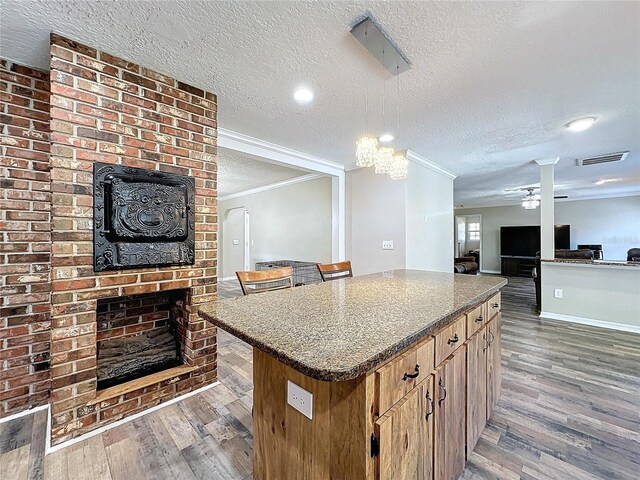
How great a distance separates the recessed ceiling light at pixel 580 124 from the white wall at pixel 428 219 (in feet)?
5.33

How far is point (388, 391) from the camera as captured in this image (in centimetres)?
86

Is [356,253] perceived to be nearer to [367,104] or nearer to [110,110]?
[367,104]

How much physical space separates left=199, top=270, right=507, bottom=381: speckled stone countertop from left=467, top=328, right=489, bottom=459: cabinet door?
0.88 feet

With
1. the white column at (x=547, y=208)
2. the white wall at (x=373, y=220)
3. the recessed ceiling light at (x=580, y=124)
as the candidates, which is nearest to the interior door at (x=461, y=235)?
the white column at (x=547, y=208)

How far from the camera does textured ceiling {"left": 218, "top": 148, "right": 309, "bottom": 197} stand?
4275 mm

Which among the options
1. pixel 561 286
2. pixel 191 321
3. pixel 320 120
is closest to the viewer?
pixel 191 321

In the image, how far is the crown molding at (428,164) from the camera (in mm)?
3715

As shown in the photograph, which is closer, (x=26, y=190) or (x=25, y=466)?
(x=25, y=466)

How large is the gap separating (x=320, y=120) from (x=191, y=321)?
6.81ft

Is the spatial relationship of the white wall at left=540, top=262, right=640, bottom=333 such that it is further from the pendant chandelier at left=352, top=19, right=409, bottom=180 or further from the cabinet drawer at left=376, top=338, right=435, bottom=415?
the cabinet drawer at left=376, top=338, right=435, bottom=415

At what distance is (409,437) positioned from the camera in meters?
0.95

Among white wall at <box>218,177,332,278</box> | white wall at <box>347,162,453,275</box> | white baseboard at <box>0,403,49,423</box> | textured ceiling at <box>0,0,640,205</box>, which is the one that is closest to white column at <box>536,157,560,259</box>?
textured ceiling at <box>0,0,640,205</box>

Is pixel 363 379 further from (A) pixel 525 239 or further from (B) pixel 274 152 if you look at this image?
(A) pixel 525 239

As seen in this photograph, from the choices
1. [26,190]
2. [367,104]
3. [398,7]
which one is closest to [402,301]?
[398,7]
